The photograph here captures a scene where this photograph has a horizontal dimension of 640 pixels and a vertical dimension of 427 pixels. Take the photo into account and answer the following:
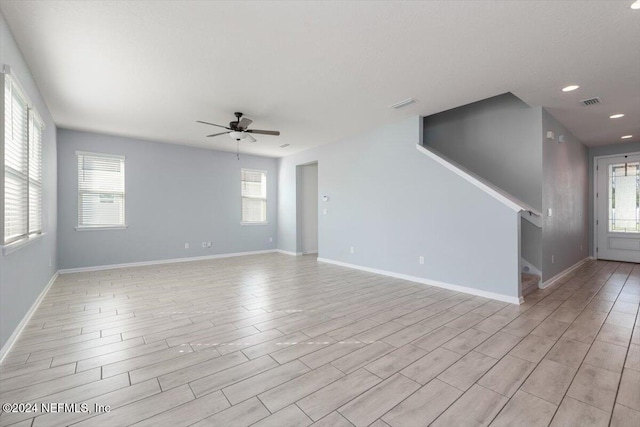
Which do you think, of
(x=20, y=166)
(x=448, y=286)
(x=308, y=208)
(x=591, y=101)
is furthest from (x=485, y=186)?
(x=20, y=166)

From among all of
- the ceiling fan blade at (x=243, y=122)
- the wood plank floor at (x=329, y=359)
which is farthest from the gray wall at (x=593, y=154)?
the ceiling fan blade at (x=243, y=122)

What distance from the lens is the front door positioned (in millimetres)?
6430

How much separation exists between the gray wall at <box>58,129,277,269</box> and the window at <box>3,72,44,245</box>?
221 cm

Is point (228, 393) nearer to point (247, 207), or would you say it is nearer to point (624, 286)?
point (624, 286)

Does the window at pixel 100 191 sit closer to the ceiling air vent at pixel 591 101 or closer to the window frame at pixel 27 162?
the window frame at pixel 27 162

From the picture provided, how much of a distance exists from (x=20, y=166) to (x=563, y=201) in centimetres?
779

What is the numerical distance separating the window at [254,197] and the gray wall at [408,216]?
6.91 ft

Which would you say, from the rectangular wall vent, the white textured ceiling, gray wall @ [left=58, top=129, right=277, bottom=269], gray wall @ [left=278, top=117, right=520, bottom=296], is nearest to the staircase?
gray wall @ [left=278, top=117, right=520, bottom=296]

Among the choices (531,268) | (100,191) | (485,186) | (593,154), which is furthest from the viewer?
(593,154)

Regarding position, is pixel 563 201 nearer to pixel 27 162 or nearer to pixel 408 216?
pixel 408 216

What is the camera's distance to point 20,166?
2.90 meters

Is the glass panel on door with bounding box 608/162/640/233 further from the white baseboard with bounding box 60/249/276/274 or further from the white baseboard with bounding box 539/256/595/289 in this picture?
the white baseboard with bounding box 60/249/276/274

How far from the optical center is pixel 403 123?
5.05 m

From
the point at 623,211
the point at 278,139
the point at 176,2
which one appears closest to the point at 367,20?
the point at 176,2
